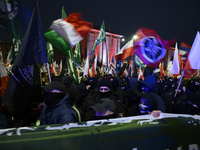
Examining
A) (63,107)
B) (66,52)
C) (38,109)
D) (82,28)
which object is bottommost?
(38,109)

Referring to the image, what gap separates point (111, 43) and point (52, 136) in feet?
176

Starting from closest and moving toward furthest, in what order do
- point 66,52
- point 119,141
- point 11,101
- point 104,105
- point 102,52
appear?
point 119,141, point 104,105, point 11,101, point 66,52, point 102,52

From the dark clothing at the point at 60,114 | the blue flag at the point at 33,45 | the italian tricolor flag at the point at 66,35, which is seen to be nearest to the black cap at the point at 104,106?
the dark clothing at the point at 60,114

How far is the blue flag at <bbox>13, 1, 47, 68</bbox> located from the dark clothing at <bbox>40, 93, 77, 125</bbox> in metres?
1.18

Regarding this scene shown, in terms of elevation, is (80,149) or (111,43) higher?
(111,43)

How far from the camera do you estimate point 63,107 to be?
2182mm

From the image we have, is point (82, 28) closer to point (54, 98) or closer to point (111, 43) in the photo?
point (54, 98)

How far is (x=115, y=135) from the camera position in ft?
5.40

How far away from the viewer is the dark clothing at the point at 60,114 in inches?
78.7

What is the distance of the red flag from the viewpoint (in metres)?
5.29

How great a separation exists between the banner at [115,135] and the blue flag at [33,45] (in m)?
1.76

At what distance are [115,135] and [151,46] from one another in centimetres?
462

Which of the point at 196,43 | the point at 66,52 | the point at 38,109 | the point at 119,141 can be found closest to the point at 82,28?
the point at 66,52

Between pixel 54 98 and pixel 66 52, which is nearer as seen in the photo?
pixel 54 98
